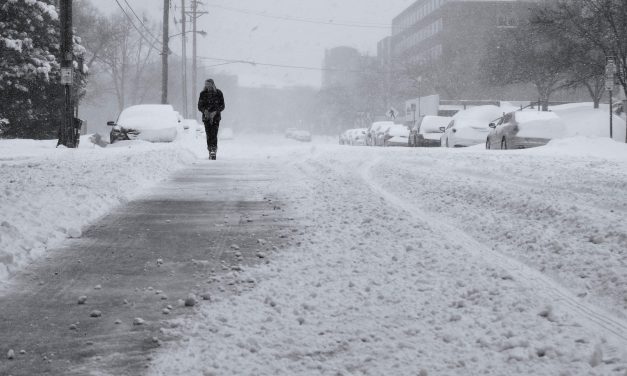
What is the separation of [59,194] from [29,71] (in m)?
27.0

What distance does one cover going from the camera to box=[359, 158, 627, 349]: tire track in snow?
11.3ft

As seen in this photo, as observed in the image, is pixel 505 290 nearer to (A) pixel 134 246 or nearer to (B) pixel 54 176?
(A) pixel 134 246

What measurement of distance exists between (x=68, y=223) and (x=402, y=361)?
164 inches

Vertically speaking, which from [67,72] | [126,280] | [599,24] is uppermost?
[599,24]

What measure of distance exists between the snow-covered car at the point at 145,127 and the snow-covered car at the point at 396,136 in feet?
39.9

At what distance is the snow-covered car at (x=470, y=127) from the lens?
23266 mm

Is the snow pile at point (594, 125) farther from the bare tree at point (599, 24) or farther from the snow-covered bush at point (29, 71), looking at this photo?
the snow-covered bush at point (29, 71)

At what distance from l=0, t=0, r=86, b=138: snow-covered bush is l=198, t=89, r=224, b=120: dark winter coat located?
1885 cm

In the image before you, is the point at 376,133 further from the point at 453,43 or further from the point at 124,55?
the point at 453,43

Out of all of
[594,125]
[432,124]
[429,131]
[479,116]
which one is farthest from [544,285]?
[432,124]

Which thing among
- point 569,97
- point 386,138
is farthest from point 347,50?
point 386,138

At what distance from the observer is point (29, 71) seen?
31.7 m

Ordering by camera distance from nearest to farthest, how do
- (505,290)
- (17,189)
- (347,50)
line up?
1. (505,290)
2. (17,189)
3. (347,50)

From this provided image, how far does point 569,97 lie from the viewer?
73.1 m
